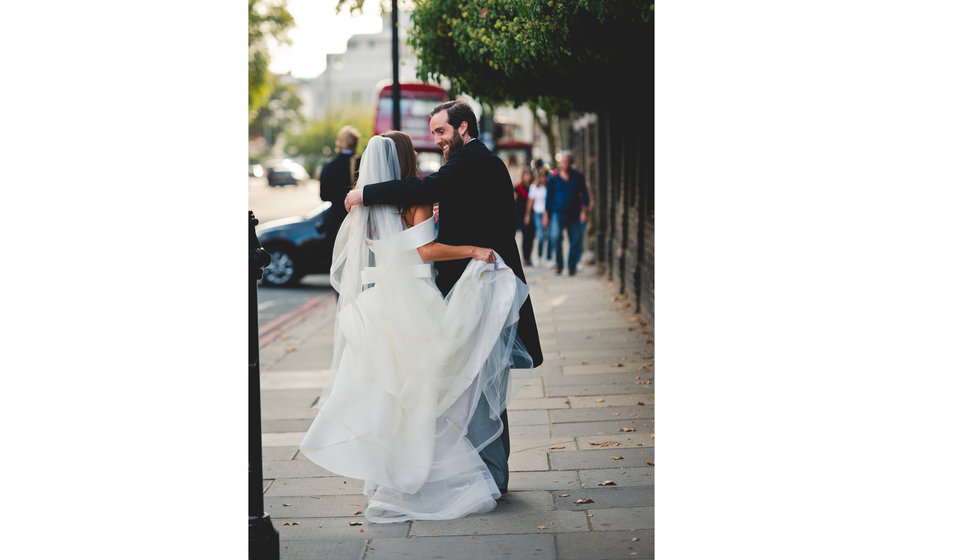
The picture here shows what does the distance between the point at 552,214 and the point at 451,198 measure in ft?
38.1

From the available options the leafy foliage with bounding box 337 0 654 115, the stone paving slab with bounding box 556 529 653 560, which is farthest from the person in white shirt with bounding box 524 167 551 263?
the stone paving slab with bounding box 556 529 653 560

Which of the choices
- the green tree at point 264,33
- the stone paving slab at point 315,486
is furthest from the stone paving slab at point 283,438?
the green tree at point 264,33

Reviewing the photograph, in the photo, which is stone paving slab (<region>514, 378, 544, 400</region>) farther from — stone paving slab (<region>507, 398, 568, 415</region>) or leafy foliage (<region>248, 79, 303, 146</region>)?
leafy foliage (<region>248, 79, 303, 146</region>)

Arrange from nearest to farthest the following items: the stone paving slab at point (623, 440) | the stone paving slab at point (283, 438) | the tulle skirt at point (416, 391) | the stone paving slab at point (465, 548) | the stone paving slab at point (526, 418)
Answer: the stone paving slab at point (465, 548) < the tulle skirt at point (416, 391) < the stone paving slab at point (623, 440) < the stone paving slab at point (283, 438) < the stone paving slab at point (526, 418)

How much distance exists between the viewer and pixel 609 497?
16.6ft

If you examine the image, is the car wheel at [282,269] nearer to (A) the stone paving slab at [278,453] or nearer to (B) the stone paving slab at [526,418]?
(B) the stone paving slab at [526,418]

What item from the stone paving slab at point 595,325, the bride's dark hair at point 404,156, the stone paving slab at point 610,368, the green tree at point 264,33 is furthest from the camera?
the green tree at point 264,33

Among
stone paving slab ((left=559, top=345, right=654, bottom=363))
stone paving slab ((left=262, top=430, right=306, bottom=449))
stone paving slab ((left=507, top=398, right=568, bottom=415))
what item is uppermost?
stone paving slab ((left=559, top=345, right=654, bottom=363))

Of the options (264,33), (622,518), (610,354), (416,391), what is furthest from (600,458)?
(264,33)

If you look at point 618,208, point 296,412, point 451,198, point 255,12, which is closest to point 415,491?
point 451,198

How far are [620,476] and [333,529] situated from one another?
149 cm

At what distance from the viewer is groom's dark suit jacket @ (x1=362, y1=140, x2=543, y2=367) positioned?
4.78m

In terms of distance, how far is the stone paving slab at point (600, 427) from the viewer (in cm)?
647

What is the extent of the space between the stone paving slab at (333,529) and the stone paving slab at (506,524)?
0.33ft
